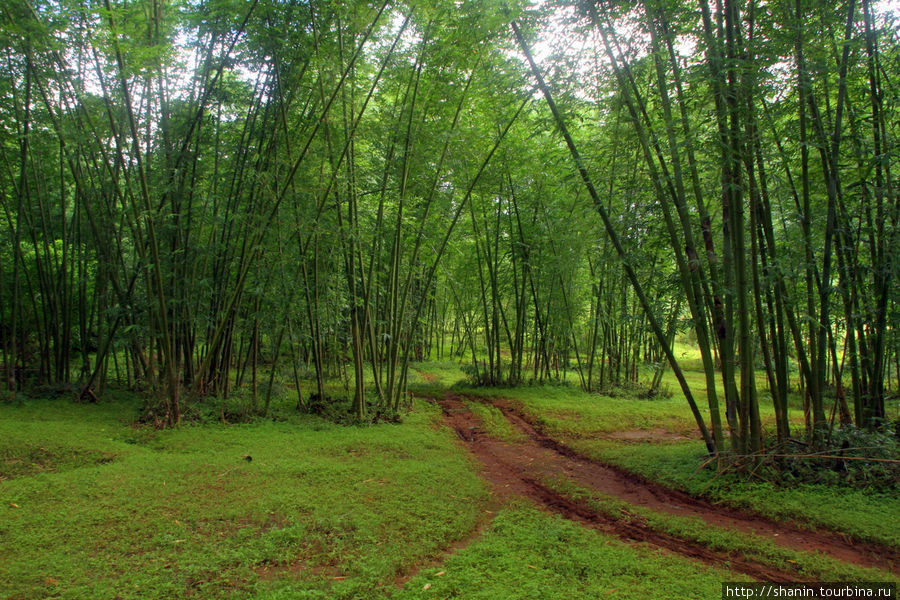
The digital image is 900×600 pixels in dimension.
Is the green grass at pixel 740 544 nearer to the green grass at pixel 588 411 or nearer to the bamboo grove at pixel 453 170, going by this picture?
the bamboo grove at pixel 453 170

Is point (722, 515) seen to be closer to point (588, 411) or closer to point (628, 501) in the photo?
point (628, 501)

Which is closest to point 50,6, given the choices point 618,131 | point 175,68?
point 175,68

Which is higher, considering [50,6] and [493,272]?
[50,6]

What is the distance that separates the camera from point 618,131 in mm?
3766

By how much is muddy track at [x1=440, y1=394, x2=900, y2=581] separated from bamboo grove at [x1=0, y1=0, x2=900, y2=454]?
0.66 meters

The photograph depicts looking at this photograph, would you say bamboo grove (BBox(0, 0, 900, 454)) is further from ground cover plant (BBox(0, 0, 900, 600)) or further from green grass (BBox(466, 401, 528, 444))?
green grass (BBox(466, 401, 528, 444))

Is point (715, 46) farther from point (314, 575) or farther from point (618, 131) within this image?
point (314, 575)

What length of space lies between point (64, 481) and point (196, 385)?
200 cm

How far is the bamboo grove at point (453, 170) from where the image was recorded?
320cm

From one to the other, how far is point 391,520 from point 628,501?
1.49 meters

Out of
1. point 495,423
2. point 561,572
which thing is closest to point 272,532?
point 561,572

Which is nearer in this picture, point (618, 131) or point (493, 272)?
point (618, 131)

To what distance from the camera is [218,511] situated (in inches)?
103

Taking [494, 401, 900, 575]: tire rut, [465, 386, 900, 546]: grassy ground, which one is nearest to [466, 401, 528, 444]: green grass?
[465, 386, 900, 546]: grassy ground
